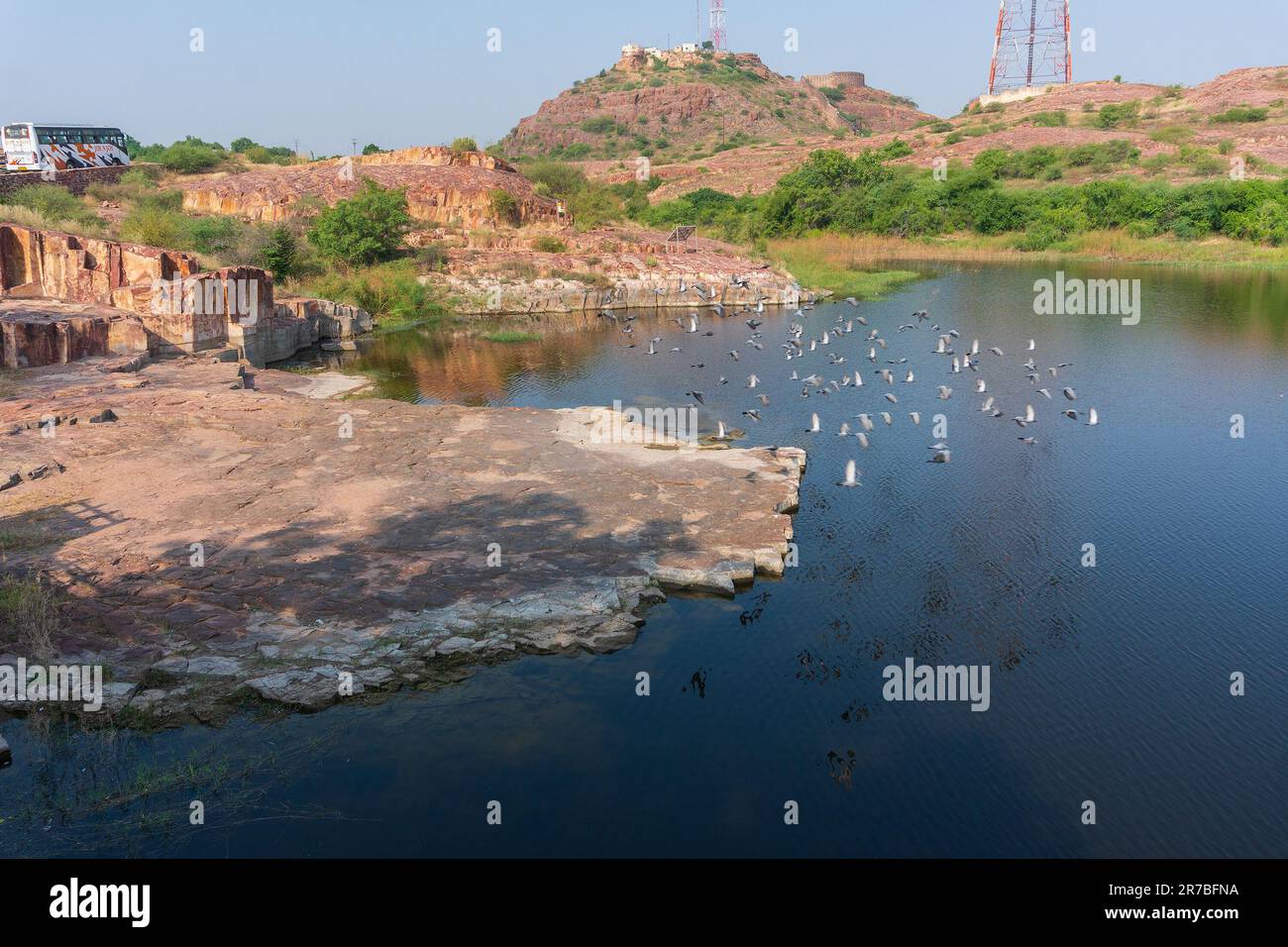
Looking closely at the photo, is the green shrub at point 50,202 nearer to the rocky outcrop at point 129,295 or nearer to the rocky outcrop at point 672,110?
the rocky outcrop at point 129,295

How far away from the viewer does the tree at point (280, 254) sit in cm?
4147

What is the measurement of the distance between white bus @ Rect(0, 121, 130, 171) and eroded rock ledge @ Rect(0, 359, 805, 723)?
93.7ft

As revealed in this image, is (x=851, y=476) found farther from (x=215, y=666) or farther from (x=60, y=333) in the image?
(x=60, y=333)

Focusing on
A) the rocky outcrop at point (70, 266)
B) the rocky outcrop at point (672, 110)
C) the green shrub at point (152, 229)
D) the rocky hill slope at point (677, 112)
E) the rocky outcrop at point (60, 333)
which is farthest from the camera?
the rocky outcrop at point (672, 110)

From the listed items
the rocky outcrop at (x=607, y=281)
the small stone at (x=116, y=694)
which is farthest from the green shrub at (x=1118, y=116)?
A: the small stone at (x=116, y=694)

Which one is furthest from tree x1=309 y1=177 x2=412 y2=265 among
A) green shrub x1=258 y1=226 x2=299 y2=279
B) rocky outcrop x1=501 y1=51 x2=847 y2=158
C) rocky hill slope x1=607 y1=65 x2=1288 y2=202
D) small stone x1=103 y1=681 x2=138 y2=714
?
rocky outcrop x1=501 y1=51 x2=847 y2=158

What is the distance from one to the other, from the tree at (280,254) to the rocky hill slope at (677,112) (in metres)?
71.4

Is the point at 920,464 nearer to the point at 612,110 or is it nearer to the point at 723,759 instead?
the point at 723,759

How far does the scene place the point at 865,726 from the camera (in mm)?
11016

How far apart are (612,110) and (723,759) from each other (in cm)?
12738

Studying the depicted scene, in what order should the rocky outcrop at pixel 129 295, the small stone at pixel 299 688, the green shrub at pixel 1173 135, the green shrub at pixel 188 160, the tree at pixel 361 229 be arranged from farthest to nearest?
1. the green shrub at pixel 1173 135
2. the green shrub at pixel 188 160
3. the tree at pixel 361 229
4. the rocky outcrop at pixel 129 295
5. the small stone at pixel 299 688

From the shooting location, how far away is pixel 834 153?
68.6 m
